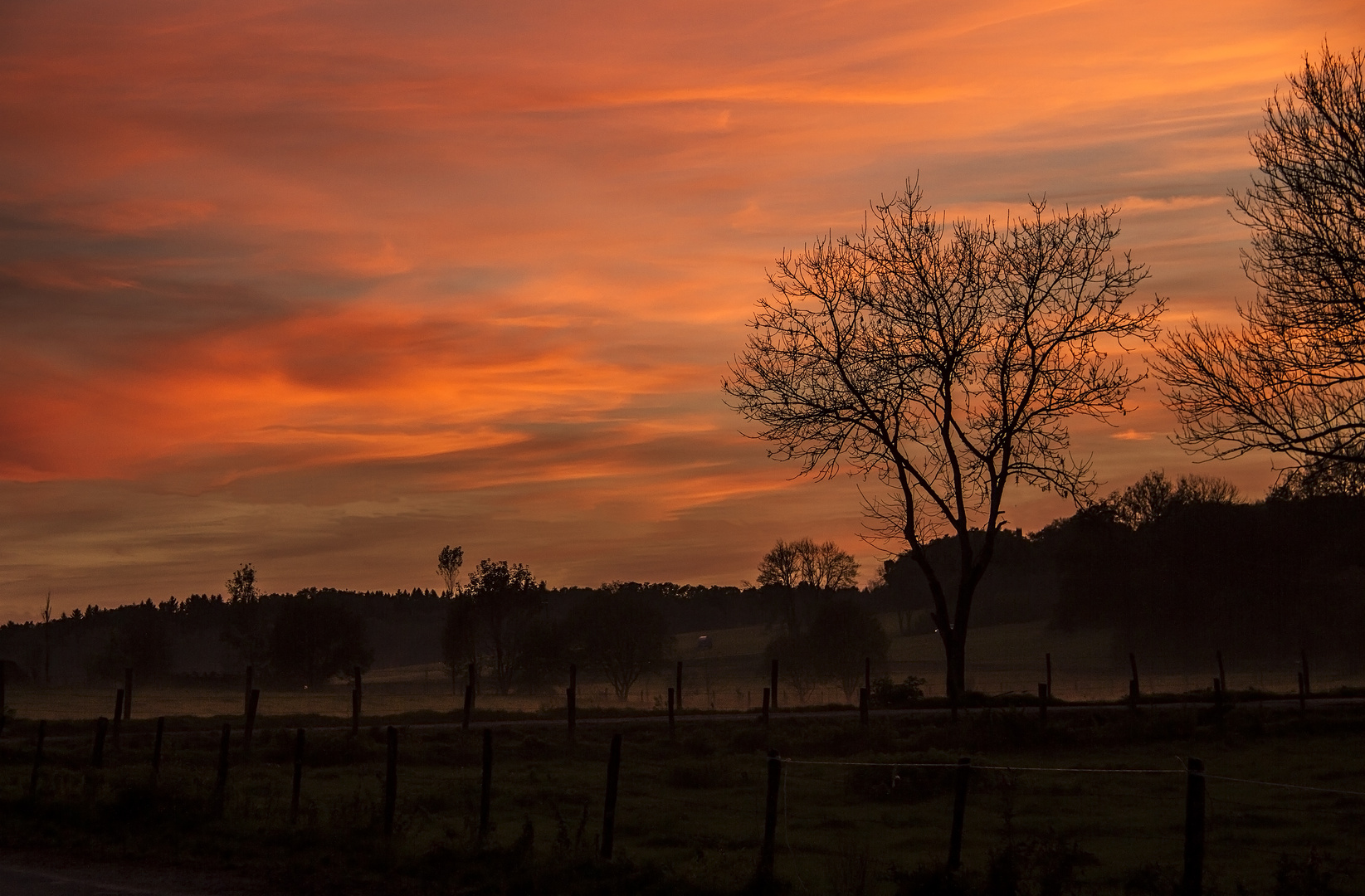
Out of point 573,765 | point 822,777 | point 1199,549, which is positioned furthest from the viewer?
point 1199,549

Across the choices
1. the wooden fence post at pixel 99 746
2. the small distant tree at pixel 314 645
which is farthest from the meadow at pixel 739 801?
the small distant tree at pixel 314 645

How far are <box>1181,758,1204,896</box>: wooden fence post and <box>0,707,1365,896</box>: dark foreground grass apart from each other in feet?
2.90

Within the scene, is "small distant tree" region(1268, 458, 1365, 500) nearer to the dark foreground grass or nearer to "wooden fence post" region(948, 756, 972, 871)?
the dark foreground grass

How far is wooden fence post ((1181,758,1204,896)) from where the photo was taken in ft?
35.8

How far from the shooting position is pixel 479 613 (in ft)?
375

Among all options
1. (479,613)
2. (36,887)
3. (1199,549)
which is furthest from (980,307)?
(479,613)

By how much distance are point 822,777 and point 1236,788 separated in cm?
858

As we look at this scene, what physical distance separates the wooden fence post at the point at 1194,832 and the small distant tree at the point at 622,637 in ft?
292

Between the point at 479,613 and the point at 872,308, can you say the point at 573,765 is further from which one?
the point at 479,613

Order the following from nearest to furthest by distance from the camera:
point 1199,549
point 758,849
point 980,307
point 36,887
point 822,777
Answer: point 36,887 < point 758,849 < point 822,777 < point 980,307 < point 1199,549

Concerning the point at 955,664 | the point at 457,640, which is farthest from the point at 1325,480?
the point at 457,640

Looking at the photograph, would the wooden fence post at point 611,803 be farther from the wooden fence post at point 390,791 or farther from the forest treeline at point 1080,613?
the forest treeline at point 1080,613

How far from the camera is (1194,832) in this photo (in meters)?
11.1

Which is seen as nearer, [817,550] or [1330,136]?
[1330,136]
